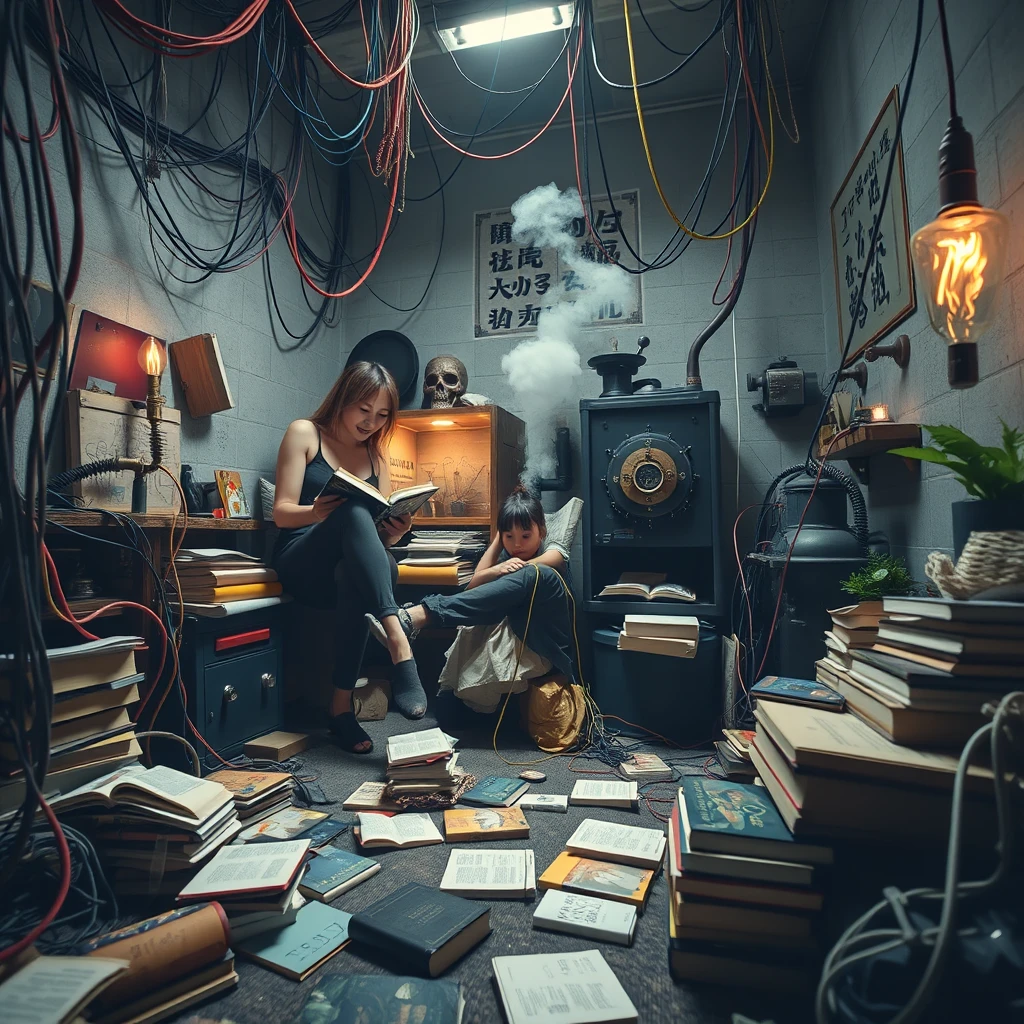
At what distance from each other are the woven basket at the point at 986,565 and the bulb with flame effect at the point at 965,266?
34cm

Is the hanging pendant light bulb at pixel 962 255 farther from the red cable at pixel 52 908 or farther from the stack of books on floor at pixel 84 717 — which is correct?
the stack of books on floor at pixel 84 717

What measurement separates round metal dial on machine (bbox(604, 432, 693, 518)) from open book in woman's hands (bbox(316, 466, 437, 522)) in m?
0.77

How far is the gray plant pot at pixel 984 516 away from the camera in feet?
3.59

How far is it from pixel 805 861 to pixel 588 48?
3194 millimetres

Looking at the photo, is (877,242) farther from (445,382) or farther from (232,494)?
(232,494)

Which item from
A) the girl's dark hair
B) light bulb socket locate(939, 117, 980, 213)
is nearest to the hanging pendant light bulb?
light bulb socket locate(939, 117, 980, 213)

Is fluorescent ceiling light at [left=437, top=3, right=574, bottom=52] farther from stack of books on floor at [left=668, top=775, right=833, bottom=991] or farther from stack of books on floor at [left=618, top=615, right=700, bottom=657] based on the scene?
stack of books on floor at [left=668, top=775, right=833, bottom=991]

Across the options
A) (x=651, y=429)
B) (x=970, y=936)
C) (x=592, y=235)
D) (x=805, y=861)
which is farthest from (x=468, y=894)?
(x=592, y=235)

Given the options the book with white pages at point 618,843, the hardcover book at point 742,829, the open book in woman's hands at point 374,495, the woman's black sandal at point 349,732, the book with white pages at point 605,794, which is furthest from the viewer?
the woman's black sandal at point 349,732

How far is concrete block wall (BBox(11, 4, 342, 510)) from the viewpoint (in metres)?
2.08

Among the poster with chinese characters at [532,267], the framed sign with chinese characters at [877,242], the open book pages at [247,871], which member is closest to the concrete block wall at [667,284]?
the poster with chinese characters at [532,267]

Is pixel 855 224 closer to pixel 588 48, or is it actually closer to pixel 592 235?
pixel 592 235

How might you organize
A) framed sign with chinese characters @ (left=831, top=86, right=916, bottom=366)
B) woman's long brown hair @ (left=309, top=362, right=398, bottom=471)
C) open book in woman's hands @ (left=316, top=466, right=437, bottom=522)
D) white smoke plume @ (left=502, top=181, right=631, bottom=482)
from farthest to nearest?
white smoke plume @ (left=502, top=181, right=631, bottom=482), woman's long brown hair @ (left=309, top=362, right=398, bottom=471), open book in woman's hands @ (left=316, top=466, right=437, bottom=522), framed sign with chinese characters @ (left=831, top=86, right=916, bottom=366)

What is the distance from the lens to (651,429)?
261 centimetres
